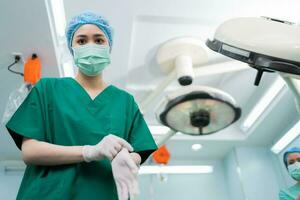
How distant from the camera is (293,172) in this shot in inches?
107

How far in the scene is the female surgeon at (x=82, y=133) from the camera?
2.71 feet

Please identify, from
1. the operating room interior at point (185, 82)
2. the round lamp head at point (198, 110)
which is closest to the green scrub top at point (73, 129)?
the operating room interior at point (185, 82)

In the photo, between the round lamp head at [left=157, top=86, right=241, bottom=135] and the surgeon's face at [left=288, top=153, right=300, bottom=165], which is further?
the surgeon's face at [left=288, top=153, right=300, bottom=165]

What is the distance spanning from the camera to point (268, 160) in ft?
13.5

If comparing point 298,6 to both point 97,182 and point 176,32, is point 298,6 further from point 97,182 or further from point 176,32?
point 97,182

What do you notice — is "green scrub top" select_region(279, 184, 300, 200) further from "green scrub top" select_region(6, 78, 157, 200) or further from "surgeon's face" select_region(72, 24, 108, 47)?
"surgeon's face" select_region(72, 24, 108, 47)

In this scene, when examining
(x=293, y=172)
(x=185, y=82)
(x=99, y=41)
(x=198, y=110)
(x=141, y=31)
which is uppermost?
(x=99, y=41)

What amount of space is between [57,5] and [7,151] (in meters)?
2.33

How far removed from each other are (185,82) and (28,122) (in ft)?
5.11

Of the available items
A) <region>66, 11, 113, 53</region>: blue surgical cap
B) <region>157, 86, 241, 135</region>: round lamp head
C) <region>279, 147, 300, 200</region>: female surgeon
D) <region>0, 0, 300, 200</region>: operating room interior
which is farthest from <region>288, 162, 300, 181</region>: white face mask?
<region>66, 11, 113, 53</region>: blue surgical cap

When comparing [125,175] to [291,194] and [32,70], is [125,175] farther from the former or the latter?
[291,194]

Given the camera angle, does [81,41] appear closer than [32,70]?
Yes

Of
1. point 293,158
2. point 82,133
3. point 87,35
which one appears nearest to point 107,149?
point 82,133

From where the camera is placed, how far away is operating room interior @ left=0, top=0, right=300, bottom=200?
209 cm
